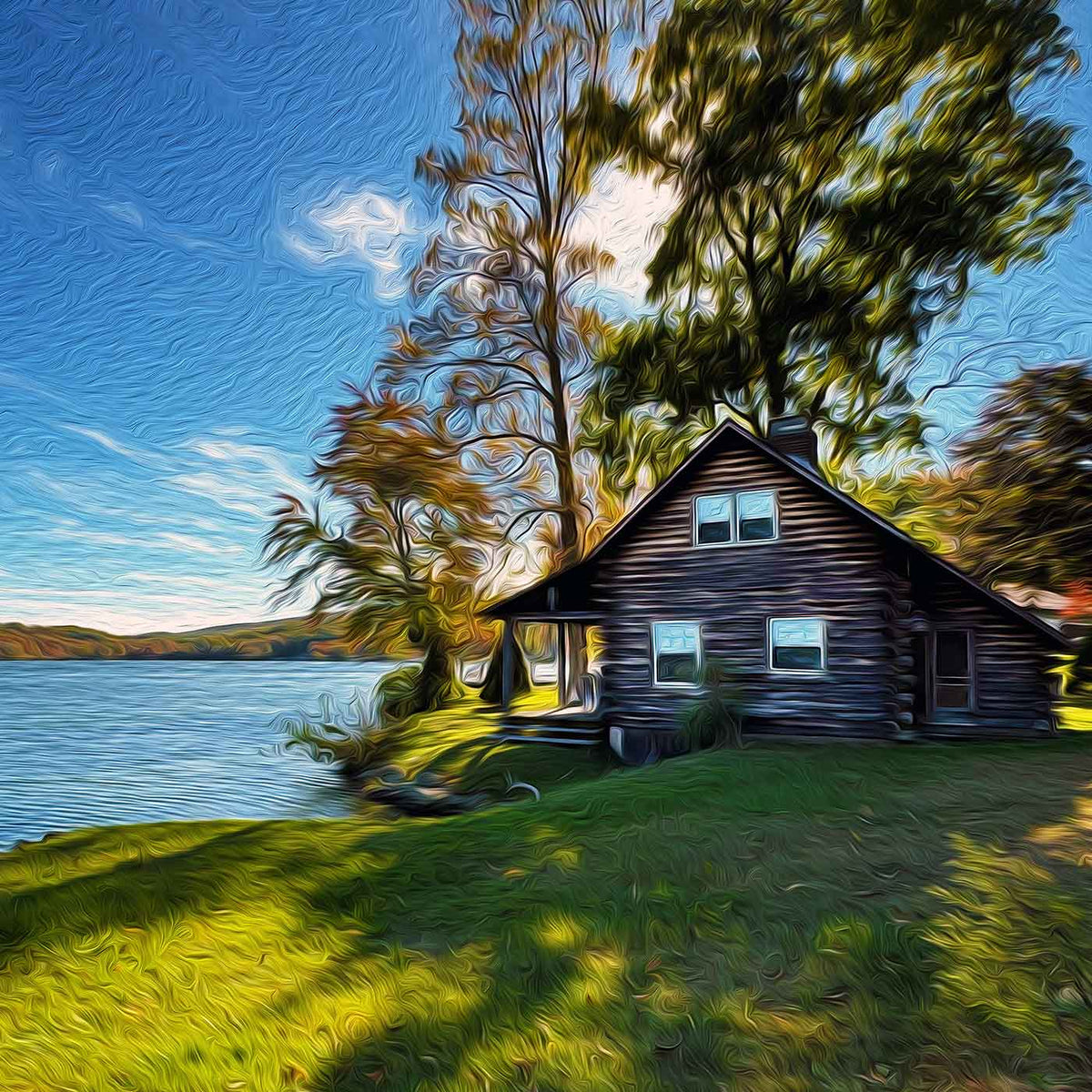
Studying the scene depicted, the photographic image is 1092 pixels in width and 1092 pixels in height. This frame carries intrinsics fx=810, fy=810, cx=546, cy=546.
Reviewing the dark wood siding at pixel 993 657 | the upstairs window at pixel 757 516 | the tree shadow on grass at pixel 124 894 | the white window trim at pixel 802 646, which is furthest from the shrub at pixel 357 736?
the tree shadow on grass at pixel 124 894

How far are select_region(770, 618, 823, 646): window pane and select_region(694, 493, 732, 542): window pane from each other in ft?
8.19

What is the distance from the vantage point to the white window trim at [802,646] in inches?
774

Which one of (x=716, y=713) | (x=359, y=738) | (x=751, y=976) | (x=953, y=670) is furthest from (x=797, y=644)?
(x=359, y=738)

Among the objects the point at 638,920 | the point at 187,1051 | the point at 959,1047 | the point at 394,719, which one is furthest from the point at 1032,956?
the point at 394,719

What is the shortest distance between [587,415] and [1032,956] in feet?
91.3

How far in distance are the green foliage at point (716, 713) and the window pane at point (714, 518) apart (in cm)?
323

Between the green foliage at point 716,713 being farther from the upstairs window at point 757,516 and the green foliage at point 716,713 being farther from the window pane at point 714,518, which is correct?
the upstairs window at point 757,516

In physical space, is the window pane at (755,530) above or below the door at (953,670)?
above

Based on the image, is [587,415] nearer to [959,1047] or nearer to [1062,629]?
[1062,629]

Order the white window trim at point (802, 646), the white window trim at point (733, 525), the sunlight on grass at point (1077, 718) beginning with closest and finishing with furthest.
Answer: the white window trim at point (802, 646) → the white window trim at point (733, 525) → the sunlight on grass at point (1077, 718)

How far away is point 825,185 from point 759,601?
1839 centimetres

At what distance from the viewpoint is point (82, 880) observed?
778 cm

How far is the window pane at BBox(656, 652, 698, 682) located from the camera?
21.2 m

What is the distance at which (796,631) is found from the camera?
20.0 meters
